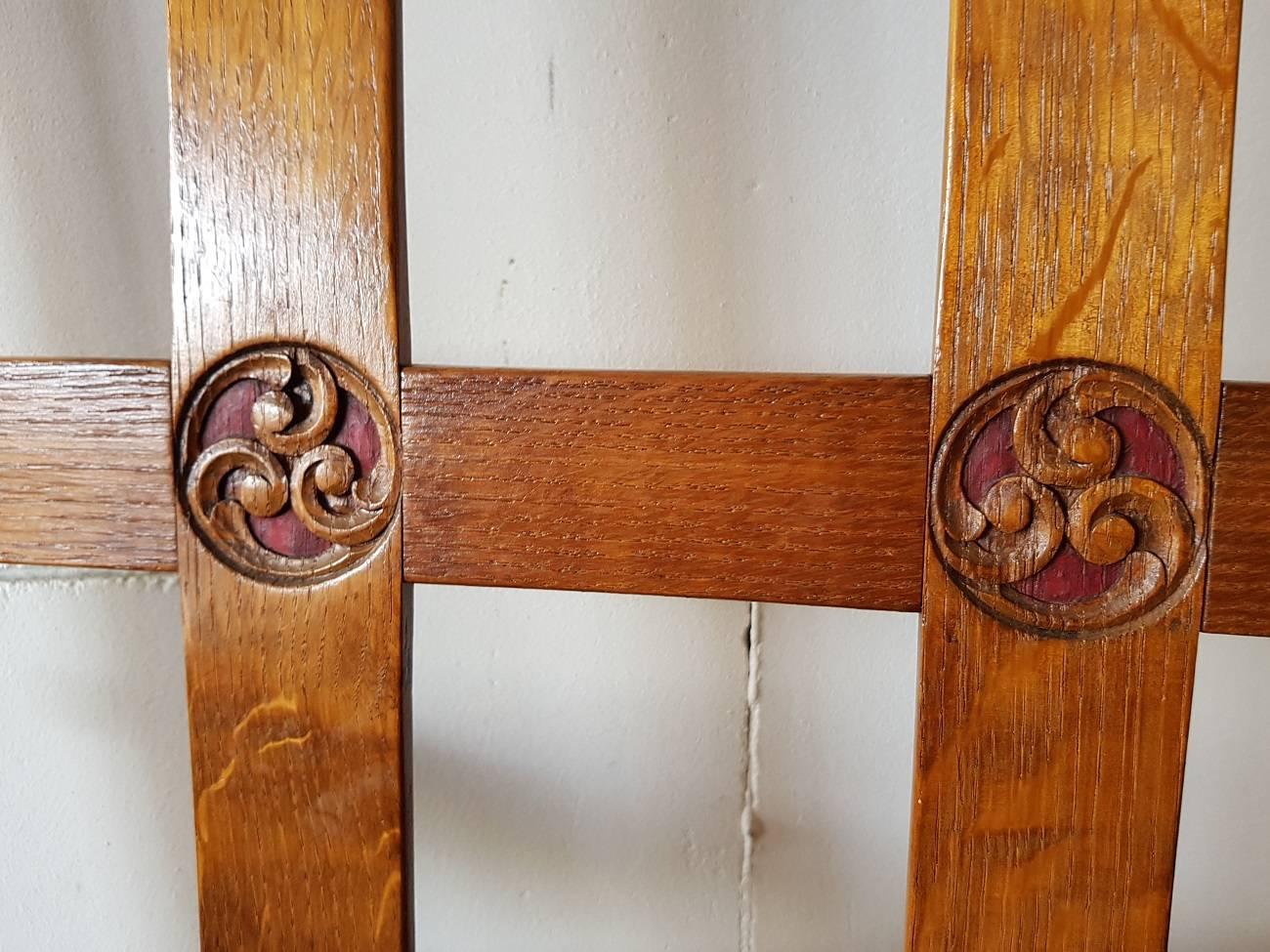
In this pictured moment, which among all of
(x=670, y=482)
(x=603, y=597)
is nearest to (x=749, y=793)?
(x=603, y=597)

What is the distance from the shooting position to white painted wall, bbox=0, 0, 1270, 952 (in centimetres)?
59

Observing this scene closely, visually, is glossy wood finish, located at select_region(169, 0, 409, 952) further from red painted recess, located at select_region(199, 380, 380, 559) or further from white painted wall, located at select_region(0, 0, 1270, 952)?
white painted wall, located at select_region(0, 0, 1270, 952)

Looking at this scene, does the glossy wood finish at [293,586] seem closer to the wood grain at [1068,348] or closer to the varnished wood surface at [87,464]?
the varnished wood surface at [87,464]

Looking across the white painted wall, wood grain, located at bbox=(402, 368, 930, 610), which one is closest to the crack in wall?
the white painted wall

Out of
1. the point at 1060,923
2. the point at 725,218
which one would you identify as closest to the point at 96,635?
the point at 725,218

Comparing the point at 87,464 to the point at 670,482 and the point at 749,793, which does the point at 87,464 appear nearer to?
the point at 670,482

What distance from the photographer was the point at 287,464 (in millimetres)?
385

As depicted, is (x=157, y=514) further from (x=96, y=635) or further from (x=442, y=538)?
(x=96, y=635)

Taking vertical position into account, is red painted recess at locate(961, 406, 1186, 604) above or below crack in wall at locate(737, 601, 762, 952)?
above

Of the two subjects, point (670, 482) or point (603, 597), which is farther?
point (603, 597)

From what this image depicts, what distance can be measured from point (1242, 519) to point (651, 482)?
20cm

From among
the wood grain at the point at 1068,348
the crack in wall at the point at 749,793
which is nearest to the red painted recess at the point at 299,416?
the wood grain at the point at 1068,348

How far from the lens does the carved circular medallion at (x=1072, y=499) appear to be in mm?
331

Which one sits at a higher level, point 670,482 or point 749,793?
point 670,482
